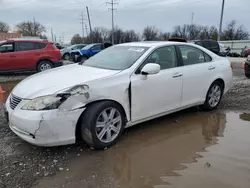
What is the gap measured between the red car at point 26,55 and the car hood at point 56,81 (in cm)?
758

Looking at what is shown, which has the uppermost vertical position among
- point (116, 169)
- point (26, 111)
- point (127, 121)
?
point (26, 111)

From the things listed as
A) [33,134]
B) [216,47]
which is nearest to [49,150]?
[33,134]

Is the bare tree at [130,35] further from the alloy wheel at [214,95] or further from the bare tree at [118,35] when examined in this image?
the alloy wheel at [214,95]

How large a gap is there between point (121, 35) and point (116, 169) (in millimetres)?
63900

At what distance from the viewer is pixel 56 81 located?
3.65m

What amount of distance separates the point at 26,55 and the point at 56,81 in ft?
27.1

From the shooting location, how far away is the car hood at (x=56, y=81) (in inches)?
134

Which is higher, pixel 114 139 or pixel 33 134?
pixel 33 134

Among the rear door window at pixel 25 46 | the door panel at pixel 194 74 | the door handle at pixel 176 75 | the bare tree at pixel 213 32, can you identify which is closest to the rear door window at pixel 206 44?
the rear door window at pixel 25 46

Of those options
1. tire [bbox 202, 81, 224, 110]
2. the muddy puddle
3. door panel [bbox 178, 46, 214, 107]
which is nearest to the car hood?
the muddy puddle

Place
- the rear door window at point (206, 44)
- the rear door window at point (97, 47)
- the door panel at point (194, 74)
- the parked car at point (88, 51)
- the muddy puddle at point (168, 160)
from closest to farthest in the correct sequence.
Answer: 1. the muddy puddle at point (168, 160)
2. the door panel at point (194, 74)
3. the parked car at point (88, 51)
4. the rear door window at point (97, 47)
5. the rear door window at point (206, 44)

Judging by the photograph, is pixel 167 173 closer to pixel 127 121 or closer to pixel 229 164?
pixel 229 164

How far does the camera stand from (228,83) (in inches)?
224

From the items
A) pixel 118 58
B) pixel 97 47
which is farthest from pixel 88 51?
pixel 118 58
